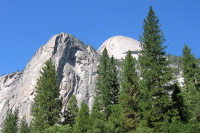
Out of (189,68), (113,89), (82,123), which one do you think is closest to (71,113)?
(113,89)

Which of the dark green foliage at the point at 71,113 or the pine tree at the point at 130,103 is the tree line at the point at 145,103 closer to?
the pine tree at the point at 130,103

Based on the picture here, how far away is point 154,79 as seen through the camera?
29422 millimetres

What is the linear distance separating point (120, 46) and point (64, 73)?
5935 centimetres

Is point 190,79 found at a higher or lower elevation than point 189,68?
lower

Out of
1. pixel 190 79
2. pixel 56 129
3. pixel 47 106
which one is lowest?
pixel 56 129

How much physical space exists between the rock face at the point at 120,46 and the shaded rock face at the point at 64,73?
1571 inches

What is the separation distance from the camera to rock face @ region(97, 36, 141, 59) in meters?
116

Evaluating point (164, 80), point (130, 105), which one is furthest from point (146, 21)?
point (130, 105)

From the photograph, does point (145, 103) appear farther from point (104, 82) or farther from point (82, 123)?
point (104, 82)

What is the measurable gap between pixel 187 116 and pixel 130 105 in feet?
26.2

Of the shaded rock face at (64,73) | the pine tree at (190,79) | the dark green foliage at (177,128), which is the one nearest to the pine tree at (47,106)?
the dark green foliage at (177,128)

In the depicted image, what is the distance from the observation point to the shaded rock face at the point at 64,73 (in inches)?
2576

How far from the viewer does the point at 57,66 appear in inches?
2628

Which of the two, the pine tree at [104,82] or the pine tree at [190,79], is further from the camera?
the pine tree at [104,82]
